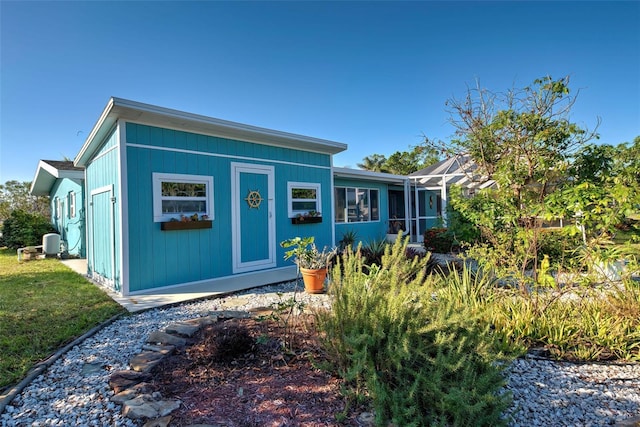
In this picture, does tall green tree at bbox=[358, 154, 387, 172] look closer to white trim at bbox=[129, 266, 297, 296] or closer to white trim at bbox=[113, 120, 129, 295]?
white trim at bbox=[129, 266, 297, 296]

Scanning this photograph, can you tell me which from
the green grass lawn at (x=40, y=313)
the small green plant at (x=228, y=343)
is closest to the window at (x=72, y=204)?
the green grass lawn at (x=40, y=313)

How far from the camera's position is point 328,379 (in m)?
2.12

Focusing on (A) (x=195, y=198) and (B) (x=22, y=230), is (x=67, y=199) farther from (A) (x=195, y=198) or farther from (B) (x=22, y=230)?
(A) (x=195, y=198)

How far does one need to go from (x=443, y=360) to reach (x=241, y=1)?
7096mm

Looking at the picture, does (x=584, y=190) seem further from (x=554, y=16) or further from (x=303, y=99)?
(x=303, y=99)

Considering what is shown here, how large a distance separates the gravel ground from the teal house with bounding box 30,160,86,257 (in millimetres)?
7963

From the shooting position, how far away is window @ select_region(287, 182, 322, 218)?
709cm

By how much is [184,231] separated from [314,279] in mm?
2436

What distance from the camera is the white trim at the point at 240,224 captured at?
6031 millimetres

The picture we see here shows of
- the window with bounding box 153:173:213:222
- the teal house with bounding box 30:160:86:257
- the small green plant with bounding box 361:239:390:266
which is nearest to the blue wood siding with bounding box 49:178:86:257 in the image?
the teal house with bounding box 30:160:86:257

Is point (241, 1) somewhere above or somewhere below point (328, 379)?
above

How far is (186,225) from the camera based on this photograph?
17.4ft

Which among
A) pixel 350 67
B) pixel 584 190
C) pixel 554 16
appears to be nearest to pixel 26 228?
pixel 350 67

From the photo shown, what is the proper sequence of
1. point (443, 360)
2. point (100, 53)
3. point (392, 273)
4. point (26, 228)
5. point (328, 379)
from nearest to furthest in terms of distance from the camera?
1. point (443, 360)
2. point (328, 379)
3. point (392, 273)
4. point (100, 53)
5. point (26, 228)
